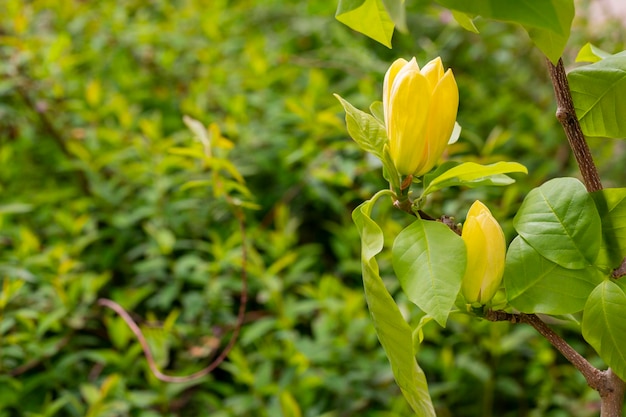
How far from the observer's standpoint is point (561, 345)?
1.13 feet

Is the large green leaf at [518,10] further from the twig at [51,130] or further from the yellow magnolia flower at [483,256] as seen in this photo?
the twig at [51,130]

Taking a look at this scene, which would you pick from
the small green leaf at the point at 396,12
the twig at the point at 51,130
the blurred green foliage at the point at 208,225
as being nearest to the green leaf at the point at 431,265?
the small green leaf at the point at 396,12

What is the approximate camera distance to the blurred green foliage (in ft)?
2.70

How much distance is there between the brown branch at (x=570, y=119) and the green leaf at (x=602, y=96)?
0.02 metres

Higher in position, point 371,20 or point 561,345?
point 371,20

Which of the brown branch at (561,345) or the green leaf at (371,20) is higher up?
the green leaf at (371,20)

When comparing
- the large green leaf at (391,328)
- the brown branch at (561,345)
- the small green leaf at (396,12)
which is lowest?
the brown branch at (561,345)

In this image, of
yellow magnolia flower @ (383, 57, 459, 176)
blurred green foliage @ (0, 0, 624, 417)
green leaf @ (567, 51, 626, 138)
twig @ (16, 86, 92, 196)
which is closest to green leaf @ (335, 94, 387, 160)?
yellow magnolia flower @ (383, 57, 459, 176)

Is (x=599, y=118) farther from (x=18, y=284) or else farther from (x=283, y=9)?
(x=283, y=9)

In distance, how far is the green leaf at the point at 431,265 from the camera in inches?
11.8

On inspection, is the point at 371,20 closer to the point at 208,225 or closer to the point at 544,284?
the point at 544,284

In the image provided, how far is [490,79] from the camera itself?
1.52 m

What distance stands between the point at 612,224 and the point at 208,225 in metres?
0.76

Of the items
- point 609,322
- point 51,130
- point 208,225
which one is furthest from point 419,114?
point 51,130
